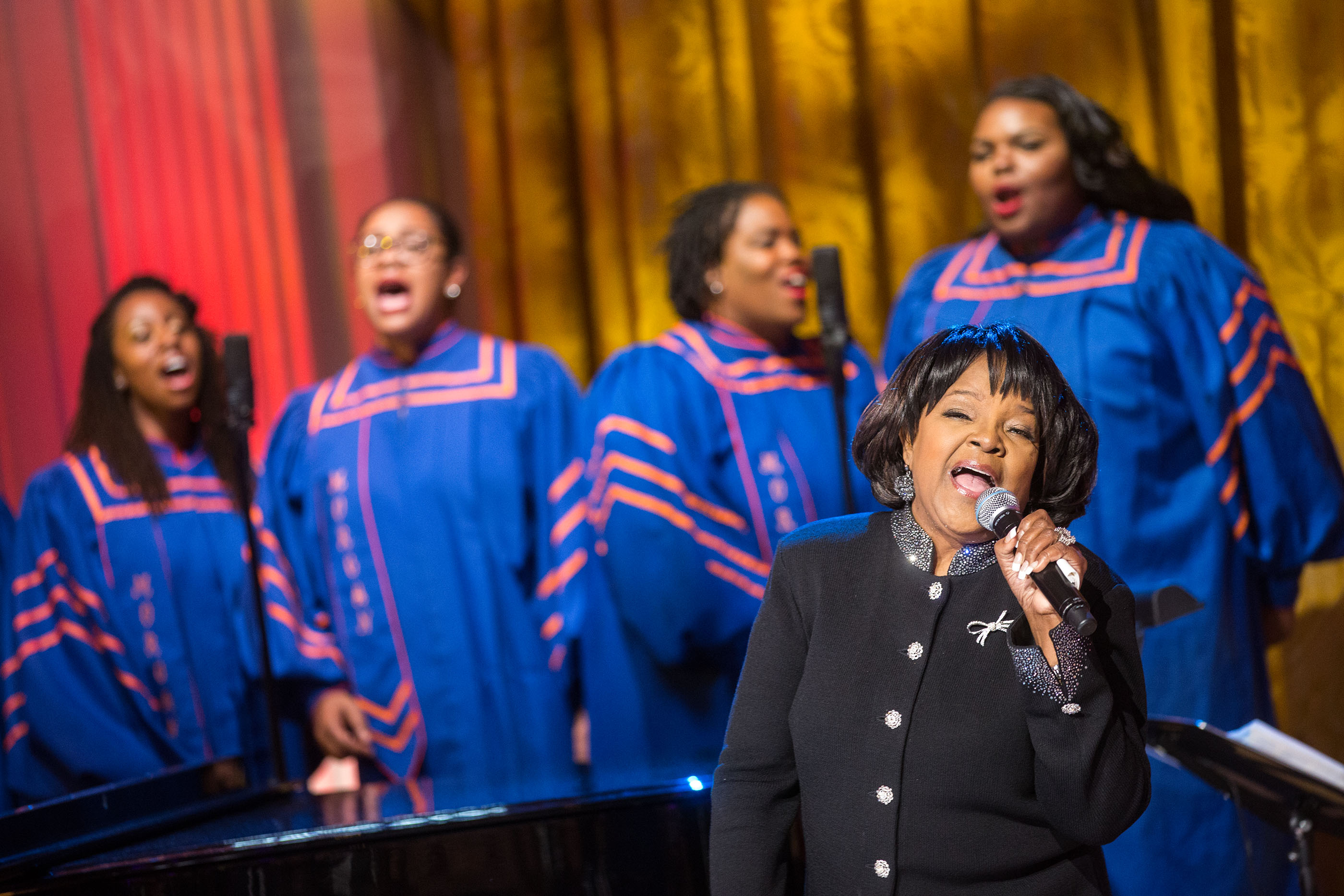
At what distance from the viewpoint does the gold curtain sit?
3535 mm

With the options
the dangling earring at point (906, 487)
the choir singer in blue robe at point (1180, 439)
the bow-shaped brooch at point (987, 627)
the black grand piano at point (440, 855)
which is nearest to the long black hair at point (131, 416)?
the black grand piano at point (440, 855)

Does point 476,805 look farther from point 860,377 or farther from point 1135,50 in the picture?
point 1135,50

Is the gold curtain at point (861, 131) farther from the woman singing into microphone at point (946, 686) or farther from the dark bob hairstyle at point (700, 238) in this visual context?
the woman singing into microphone at point (946, 686)

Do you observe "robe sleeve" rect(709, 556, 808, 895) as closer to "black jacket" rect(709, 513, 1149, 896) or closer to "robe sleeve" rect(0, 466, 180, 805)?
"black jacket" rect(709, 513, 1149, 896)

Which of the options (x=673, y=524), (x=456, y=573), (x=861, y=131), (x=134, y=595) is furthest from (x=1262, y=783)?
(x=134, y=595)

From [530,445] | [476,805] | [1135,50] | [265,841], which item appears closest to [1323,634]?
[1135,50]

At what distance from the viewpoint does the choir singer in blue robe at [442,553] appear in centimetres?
333

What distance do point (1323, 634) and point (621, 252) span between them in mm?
2402

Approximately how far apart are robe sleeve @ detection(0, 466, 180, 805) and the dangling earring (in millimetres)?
2668

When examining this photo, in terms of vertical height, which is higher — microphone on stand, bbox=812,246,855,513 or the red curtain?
the red curtain

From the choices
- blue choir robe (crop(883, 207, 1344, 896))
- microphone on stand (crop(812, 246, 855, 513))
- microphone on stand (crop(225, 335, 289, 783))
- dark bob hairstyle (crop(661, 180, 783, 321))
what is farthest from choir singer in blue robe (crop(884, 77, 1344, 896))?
microphone on stand (crop(225, 335, 289, 783))

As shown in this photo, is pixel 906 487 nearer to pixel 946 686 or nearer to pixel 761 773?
pixel 946 686

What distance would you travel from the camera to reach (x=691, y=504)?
3080 mm

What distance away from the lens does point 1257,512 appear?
2.85m
